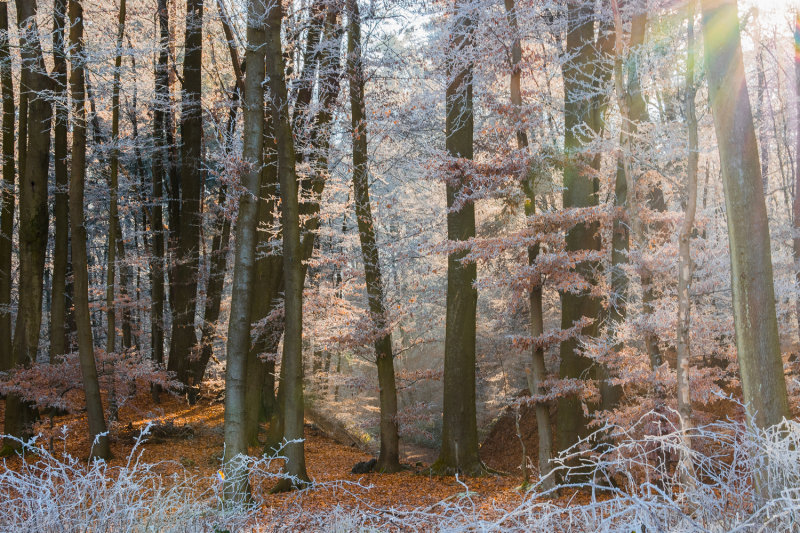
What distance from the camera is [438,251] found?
8.85 meters

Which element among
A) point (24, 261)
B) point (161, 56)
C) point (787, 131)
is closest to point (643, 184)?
point (787, 131)

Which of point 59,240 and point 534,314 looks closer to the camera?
point 534,314

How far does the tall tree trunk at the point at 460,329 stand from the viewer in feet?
35.6

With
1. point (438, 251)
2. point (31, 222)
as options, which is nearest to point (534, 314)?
point (438, 251)

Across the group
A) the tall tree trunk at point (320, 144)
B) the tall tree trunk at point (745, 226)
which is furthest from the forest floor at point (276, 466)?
the tall tree trunk at point (745, 226)

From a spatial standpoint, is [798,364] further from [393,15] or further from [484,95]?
[393,15]

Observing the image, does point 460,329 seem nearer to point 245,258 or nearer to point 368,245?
point 368,245

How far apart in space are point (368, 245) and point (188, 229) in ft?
25.5

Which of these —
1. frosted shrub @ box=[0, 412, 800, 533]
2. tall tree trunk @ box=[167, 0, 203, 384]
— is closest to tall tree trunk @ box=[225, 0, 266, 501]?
frosted shrub @ box=[0, 412, 800, 533]

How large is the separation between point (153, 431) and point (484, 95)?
10603 mm

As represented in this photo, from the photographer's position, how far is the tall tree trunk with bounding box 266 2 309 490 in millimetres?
8867

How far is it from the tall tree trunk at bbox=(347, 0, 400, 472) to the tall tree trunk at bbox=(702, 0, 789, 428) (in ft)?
20.8

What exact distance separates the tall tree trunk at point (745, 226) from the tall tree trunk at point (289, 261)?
218 inches

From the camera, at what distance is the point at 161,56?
1691 cm
